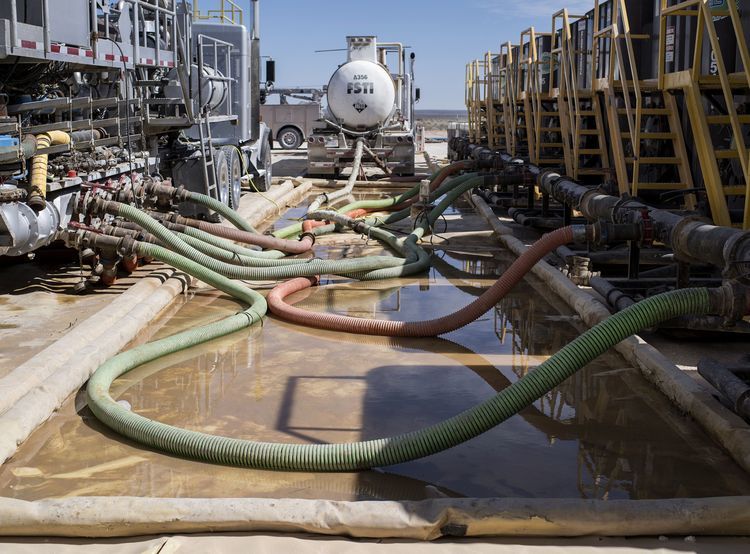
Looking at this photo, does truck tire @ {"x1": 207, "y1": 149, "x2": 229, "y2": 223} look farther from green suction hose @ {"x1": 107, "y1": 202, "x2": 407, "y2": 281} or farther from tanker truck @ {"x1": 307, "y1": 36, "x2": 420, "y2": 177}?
tanker truck @ {"x1": 307, "y1": 36, "x2": 420, "y2": 177}

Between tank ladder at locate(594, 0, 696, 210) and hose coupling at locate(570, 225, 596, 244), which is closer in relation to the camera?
hose coupling at locate(570, 225, 596, 244)

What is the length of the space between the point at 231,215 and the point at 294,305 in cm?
240

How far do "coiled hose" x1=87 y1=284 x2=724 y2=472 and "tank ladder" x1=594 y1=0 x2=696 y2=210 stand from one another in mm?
3267

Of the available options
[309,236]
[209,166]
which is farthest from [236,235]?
[209,166]

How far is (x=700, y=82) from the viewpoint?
7254 millimetres

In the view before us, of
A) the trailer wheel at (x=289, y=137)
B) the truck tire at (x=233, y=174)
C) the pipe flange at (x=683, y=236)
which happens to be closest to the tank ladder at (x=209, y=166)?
the truck tire at (x=233, y=174)

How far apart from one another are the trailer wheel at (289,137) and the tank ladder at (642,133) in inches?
852

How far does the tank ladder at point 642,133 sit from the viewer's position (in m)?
8.25

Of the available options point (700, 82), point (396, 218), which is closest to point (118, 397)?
point (700, 82)

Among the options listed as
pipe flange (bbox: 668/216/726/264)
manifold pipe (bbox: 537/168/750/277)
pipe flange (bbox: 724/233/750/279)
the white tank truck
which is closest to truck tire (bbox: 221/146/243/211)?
the white tank truck

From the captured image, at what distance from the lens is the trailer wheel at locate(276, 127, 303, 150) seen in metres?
31.6

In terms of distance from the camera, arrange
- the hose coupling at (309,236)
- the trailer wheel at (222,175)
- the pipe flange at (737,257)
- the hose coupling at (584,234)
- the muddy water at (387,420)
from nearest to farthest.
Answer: the muddy water at (387,420), the pipe flange at (737,257), the hose coupling at (584,234), the hose coupling at (309,236), the trailer wheel at (222,175)

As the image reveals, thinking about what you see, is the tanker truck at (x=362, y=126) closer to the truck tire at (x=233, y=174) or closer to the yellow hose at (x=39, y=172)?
the truck tire at (x=233, y=174)

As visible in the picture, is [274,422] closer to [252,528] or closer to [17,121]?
[252,528]
